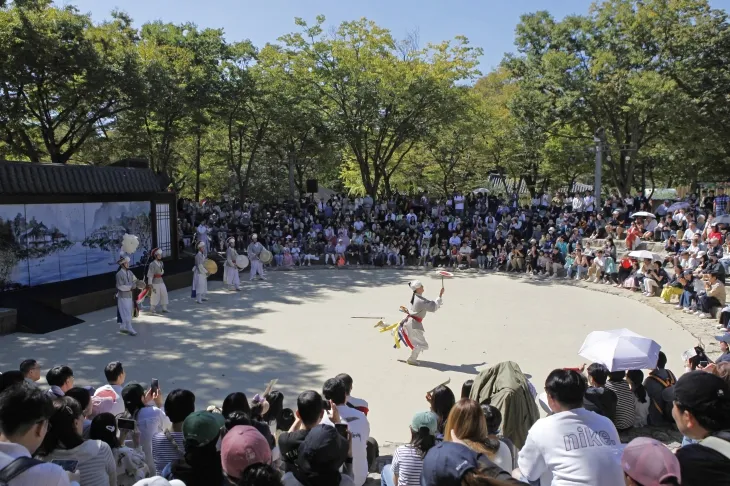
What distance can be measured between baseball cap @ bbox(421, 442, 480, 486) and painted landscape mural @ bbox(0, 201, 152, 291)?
13.4m

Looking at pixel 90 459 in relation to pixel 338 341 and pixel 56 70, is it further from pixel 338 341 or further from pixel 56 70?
pixel 56 70

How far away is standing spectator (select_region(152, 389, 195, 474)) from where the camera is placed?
3.49 metres

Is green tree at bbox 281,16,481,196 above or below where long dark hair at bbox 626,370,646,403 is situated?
above

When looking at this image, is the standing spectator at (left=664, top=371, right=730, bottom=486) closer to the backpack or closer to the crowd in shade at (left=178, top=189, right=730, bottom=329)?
the backpack

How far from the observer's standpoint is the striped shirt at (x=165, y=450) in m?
3.49

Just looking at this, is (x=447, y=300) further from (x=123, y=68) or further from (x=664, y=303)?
(x=123, y=68)

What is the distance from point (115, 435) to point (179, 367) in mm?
4784

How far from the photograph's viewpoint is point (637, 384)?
5.67 m

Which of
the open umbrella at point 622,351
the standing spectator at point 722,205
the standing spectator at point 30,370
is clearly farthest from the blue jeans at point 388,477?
the standing spectator at point 722,205

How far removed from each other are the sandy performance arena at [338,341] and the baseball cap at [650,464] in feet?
12.9

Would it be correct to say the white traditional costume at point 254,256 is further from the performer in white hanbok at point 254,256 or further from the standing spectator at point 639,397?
the standing spectator at point 639,397

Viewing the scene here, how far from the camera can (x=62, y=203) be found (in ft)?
46.8

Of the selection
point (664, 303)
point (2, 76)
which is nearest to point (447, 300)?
point (664, 303)

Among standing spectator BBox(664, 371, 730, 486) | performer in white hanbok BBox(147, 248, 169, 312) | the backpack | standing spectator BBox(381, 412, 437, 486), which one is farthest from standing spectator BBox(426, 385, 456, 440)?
performer in white hanbok BBox(147, 248, 169, 312)
